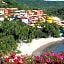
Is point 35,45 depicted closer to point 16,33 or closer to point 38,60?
point 16,33

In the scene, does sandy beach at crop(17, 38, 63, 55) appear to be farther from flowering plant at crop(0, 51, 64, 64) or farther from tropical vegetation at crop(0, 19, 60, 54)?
flowering plant at crop(0, 51, 64, 64)

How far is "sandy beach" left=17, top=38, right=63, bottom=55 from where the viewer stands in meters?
23.2

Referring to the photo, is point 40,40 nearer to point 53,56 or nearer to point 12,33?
point 12,33

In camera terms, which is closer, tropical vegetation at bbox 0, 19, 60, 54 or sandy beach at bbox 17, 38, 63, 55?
tropical vegetation at bbox 0, 19, 60, 54

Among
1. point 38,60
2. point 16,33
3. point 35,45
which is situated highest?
point 38,60

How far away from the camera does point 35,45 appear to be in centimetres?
2667

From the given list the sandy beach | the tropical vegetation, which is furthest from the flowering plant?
the sandy beach

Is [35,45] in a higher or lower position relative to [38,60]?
lower

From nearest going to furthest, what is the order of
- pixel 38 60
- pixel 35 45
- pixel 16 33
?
1. pixel 38 60
2. pixel 16 33
3. pixel 35 45

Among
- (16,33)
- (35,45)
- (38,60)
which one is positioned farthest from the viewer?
(35,45)

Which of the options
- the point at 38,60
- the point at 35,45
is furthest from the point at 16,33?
the point at 38,60

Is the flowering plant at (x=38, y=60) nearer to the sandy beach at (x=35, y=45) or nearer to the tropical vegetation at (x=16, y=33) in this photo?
the tropical vegetation at (x=16, y=33)

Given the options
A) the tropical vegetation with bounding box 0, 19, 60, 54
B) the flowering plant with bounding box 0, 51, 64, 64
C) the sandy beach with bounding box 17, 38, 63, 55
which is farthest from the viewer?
the sandy beach with bounding box 17, 38, 63, 55

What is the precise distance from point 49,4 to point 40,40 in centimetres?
8682
